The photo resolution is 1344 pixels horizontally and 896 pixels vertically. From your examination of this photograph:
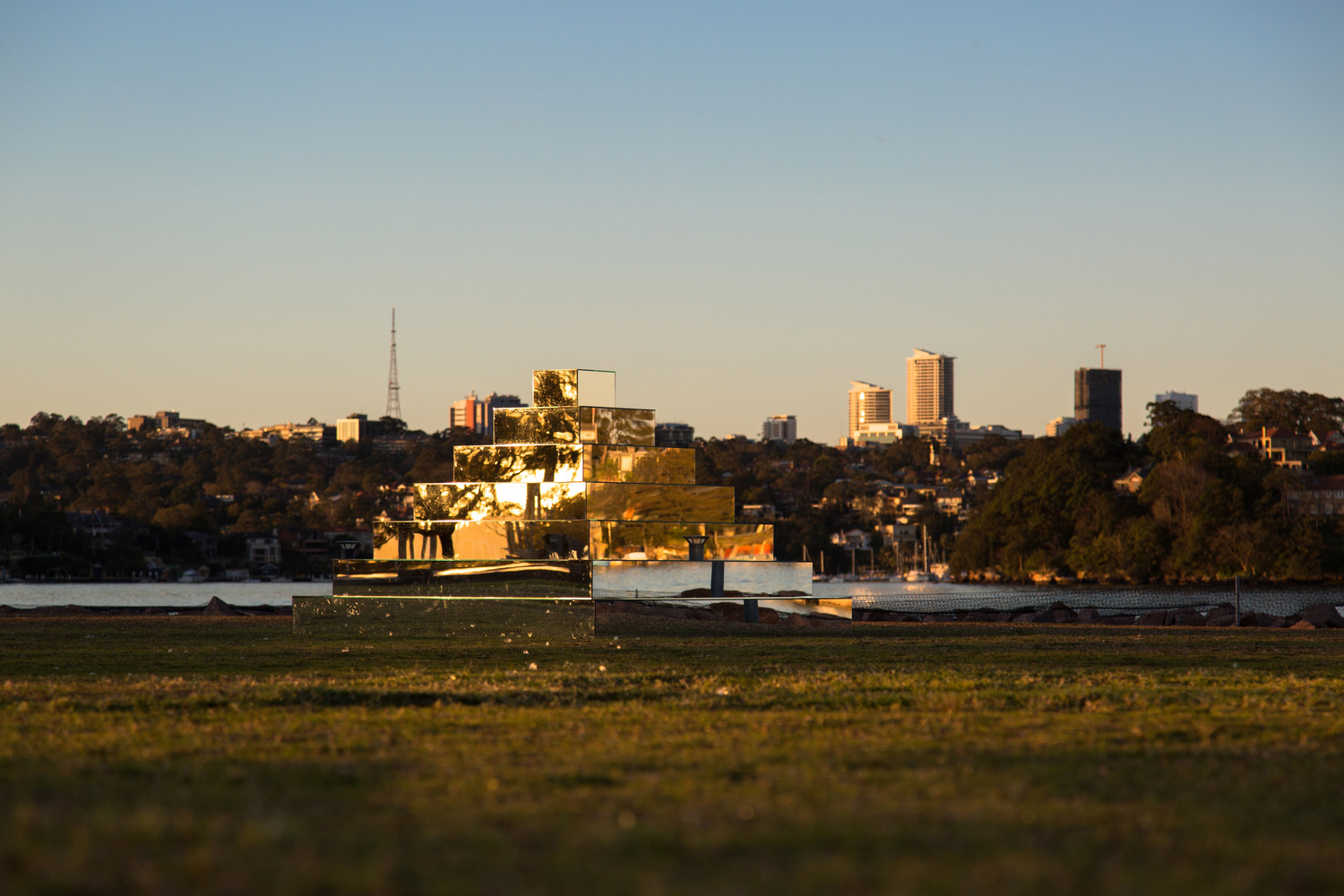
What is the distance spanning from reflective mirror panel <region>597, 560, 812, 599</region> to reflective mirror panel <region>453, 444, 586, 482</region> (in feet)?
7.19

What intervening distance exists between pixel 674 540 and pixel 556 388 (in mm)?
3506

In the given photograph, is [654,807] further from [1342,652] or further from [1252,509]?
[1252,509]

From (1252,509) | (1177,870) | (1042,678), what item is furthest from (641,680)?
(1252,509)

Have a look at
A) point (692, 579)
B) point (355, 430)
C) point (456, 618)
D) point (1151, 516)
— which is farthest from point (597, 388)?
point (355, 430)

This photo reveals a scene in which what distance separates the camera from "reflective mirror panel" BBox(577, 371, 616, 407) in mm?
24547

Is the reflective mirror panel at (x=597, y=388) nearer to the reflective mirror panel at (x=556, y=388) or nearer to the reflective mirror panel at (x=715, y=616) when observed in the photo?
the reflective mirror panel at (x=556, y=388)

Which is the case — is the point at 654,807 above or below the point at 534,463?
below

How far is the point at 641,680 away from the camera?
13.1 metres

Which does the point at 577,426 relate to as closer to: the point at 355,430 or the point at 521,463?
the point at 521,463

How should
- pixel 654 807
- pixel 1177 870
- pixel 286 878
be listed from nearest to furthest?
pixel 286 878 < pixel 1177 870 < pixel 654 807

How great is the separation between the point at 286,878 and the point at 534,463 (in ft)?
65.3

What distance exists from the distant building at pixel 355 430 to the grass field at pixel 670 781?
492ft

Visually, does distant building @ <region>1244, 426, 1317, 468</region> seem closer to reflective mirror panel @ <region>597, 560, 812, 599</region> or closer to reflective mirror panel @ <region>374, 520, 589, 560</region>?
reflective mirror panel @ <region>597, 560, 812, 599</region>

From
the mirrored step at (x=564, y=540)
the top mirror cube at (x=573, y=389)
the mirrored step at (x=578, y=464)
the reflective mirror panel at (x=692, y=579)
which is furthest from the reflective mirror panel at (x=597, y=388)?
the reflective mirror panel at (x=692, y=579)
